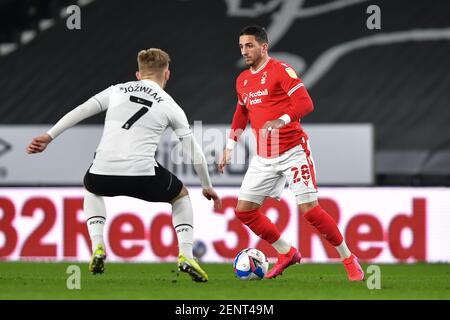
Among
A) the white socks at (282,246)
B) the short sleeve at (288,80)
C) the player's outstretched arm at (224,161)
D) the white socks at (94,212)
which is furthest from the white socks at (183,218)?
the short sleeve at (288,80)

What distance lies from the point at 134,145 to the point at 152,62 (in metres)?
0.55

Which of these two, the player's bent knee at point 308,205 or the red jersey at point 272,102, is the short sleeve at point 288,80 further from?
the player's bent knee at point 308,205

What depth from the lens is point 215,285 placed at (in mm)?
6945

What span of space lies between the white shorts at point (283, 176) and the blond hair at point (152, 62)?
3.54 ft

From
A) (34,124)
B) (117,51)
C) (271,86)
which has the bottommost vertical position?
(271,86)

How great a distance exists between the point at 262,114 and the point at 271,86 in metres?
0.20

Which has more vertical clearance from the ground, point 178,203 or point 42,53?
point 42,53

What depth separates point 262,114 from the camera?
7418 mm

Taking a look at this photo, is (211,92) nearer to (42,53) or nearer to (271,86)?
→ (42,53)

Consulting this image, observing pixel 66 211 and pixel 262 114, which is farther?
pixel 66 211

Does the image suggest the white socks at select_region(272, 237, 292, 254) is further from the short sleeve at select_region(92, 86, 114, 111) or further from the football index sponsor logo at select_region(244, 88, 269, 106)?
the short sleeve at select_region(92, 86, 114, 111)

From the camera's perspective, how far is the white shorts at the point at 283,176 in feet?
23.9

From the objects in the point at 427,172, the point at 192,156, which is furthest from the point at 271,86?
the point at 427,172

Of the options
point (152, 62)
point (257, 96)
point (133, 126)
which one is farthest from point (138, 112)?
point (257, 96)
